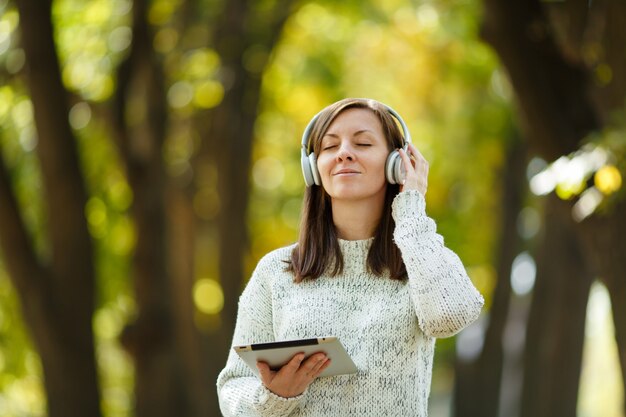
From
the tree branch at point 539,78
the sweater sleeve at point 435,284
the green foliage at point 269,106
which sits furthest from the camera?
the green foliage at point 269,106

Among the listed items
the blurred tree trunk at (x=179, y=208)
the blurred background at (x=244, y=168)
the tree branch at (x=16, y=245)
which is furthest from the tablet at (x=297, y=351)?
the blurred tree trunk at (x=179, y=208)

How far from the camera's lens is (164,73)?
13.9 meters

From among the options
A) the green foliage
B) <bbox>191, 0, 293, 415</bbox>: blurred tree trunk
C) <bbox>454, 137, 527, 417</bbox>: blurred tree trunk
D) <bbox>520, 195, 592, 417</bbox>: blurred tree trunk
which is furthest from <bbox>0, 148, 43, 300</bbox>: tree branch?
<bbox>454, 137, 527, 417</bbox>: blurred tree trunk

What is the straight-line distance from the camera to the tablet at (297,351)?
3.77 metres

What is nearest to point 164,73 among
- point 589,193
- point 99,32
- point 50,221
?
point 99,32

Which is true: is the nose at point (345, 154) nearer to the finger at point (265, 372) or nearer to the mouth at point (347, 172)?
the mouth at point (347, 172)

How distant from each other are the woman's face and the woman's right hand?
62 cm

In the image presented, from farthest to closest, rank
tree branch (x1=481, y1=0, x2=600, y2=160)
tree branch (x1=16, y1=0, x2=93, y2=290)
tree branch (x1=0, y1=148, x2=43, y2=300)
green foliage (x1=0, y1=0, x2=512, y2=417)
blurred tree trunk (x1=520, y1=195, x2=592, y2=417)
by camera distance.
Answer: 1. blurred tree trunk (x1=520, y1=195, x2=592, y2=417)
2. green foliage (x1=0, y1=0, x2=512, y2=417)
3. tree branch (x1=0, y1=148, x2=43, y2=300)
4. tree branch (x1=16, y1=0, x2=93, y2=290)
5. tree branch (x1=481, y1=0, x2=600, y2=160)

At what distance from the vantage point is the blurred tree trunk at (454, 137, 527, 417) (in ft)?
61.4

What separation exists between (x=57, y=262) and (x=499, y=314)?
9181mm

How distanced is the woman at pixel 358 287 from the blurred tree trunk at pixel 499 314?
14.4 metres

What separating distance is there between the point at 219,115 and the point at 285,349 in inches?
465

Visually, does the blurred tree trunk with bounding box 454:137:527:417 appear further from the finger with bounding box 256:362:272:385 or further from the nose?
the finger with bounding box 256:362:272:385

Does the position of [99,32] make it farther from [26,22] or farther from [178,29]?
[26,22]
